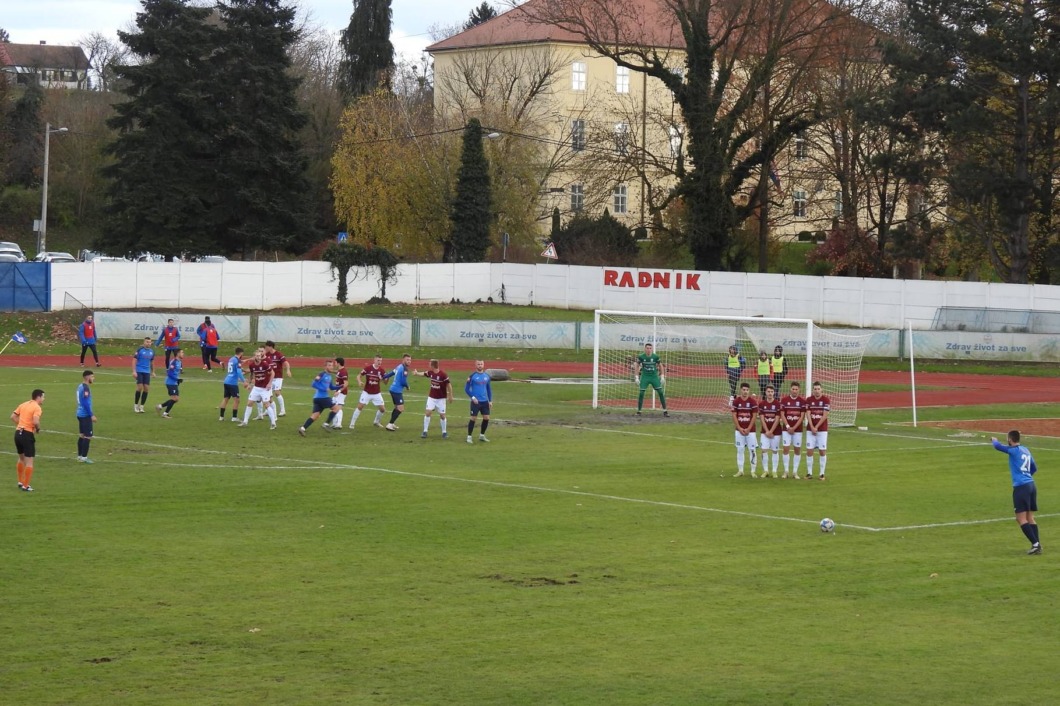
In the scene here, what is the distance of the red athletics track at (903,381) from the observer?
147 feet

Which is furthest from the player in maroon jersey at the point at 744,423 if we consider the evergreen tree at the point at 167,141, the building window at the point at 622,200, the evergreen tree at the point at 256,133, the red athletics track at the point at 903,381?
the building window at the point at 622,200

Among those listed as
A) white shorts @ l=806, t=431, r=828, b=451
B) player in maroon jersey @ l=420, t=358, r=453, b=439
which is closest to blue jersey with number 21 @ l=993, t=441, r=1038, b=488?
white shorts @ l=806, t=431, r=828, b=451

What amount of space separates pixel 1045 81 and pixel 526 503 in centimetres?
4877

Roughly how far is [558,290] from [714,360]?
21.2 meters

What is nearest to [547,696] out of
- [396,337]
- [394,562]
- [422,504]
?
[394,562]

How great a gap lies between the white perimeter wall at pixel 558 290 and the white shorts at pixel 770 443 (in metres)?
35.4

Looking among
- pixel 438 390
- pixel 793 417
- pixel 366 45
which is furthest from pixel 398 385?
pixel 366 45

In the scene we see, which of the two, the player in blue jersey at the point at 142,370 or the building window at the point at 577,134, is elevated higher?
the building window at the point at 577,134

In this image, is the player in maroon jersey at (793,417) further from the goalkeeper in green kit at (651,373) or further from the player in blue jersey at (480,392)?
the goalkeeper in green kit at (651,373)

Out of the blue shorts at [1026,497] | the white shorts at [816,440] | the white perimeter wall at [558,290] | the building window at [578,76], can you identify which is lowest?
the blue shorts at [1026,497]

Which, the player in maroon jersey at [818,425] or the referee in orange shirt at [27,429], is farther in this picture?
the player in maroon jersey at [818,425]

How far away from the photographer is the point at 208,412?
36.8 metres

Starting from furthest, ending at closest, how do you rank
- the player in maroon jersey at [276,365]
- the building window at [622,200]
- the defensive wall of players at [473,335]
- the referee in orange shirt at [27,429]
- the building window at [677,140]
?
the building window at [622,200] < the building window at [677,140] < the defensive wall of players at [473,335] < the player in maroon jersey at [276,365] < the referee in orange shirt at [27,429]

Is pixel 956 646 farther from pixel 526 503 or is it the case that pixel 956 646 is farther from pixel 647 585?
pixel 526 503
